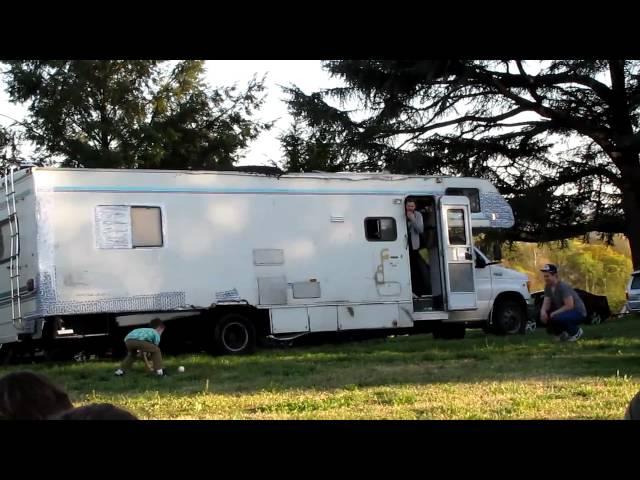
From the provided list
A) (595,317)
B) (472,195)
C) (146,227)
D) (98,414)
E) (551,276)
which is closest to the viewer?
(98,414)

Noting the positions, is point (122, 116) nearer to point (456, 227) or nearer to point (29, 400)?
point (456, 227)

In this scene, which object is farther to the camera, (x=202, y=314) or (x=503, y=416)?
(x=202, y=314)

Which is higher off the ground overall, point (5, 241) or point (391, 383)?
point (5, 241)

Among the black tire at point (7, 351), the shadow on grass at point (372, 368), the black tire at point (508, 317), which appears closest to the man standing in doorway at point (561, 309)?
the shadow on grass at point (372, 368)

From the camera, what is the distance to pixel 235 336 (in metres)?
13.3

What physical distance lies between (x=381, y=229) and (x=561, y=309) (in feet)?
10.4

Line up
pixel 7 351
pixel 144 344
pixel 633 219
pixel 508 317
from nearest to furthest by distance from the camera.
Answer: pixel 144 344 → pixel 7 351 → pixel 508 317 → pixel 633 219

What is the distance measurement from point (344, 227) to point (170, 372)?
4597mm

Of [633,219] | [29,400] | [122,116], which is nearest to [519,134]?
[633,219]
